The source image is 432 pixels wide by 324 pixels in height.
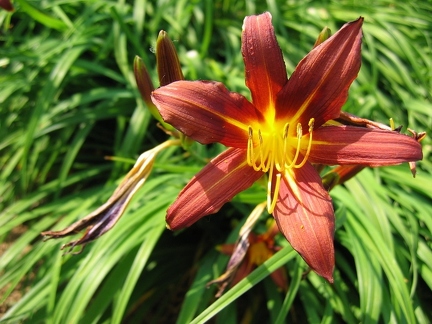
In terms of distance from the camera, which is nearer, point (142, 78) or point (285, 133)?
point (285, 133)

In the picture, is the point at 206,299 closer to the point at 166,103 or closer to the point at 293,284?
the point at 293,284

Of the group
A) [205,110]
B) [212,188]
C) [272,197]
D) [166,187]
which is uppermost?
A: [205,110]

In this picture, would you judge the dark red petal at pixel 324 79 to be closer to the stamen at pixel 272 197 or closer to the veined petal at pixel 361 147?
the veined petal at pixel 361 147

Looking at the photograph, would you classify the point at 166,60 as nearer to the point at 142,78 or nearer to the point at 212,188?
the point at 142,78

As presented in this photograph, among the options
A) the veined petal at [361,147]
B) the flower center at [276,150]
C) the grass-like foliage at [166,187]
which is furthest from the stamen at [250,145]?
the grass-like foliage at [166,187]

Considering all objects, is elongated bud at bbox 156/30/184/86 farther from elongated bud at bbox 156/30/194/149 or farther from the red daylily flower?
the red daylily flower

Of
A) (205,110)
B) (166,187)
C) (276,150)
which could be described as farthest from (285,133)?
(166,187)
